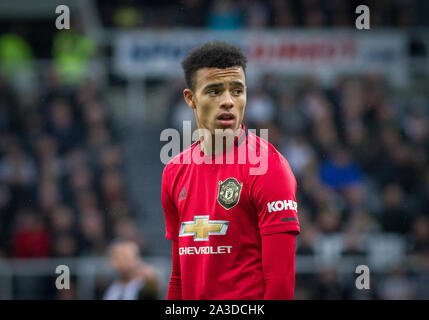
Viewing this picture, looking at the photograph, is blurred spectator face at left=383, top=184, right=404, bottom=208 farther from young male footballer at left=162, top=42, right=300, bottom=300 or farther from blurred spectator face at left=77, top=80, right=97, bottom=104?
young male footballer at left=162, top=42, right=300, bottom=300

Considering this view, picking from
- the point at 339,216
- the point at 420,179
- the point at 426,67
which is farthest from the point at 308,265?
the point at 426,67

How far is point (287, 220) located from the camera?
9.72ft

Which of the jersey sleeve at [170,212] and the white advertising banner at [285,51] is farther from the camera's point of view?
the white advertising banner at [285,51]

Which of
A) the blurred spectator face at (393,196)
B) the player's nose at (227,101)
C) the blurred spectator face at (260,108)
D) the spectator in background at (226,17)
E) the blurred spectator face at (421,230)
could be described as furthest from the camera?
the spectator in background at (226,17)

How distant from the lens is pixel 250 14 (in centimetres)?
1434

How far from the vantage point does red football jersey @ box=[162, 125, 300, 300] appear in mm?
3010

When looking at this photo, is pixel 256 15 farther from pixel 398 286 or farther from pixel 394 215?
pixel 398 286

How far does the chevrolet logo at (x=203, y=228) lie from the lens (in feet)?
10.3

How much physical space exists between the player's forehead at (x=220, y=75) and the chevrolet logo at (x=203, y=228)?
0.66 metres

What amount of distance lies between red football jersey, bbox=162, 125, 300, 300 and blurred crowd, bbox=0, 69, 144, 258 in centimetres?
686

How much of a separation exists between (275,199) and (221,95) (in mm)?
601

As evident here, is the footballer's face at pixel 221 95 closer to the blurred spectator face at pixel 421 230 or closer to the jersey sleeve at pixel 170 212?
the jersey sleeve at pixel 170 212

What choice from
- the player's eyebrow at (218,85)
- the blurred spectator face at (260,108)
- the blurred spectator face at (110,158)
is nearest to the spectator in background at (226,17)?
the blurred spectator face at (260,108)
